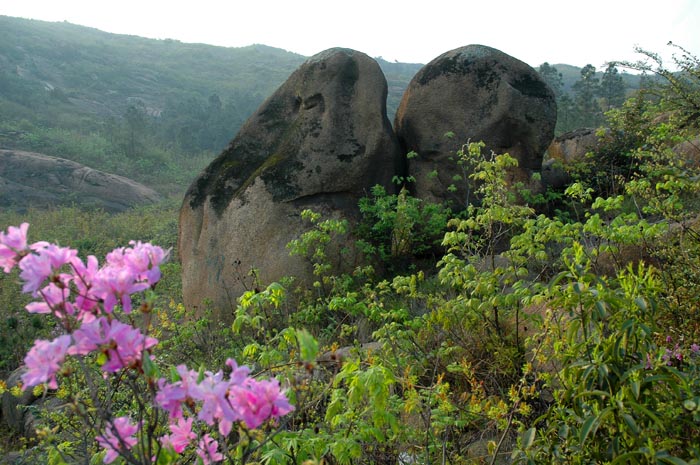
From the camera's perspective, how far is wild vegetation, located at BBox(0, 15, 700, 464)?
69.6 inches

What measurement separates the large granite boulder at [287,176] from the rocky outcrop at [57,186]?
11588mm

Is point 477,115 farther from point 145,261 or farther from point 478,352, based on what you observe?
Result: point 145,261

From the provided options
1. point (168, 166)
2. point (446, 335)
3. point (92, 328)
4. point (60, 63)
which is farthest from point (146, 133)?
point (92, 328)

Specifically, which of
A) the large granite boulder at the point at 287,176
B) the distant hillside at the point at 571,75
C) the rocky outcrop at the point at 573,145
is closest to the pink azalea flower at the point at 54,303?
the large granite boulder at the point at 287,176

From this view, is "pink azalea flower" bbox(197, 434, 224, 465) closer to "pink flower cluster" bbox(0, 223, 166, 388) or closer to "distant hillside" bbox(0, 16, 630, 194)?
"pink flower cluster" bbox(0, 223, 166, 388)

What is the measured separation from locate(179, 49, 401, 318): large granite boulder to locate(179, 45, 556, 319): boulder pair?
0.05 ft

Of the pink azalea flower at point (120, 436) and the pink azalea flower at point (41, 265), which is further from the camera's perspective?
the pink azalea flower at point (120, 436)

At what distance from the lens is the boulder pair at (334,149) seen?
7137mm

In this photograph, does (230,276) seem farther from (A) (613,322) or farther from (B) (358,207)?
(A) (613,322)

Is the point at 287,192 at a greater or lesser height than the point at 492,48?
lesser

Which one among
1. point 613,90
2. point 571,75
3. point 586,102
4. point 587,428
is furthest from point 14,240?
point 571,75

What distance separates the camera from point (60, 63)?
4031 cm

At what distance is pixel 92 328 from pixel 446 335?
3021mm

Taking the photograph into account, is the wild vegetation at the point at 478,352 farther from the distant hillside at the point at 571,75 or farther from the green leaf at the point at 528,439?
the distant hillside at the point at 571,75
